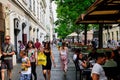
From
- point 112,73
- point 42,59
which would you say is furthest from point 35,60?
point 112,73

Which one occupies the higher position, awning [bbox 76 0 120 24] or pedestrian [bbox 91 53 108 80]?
awning [bbox 76 0 120 24]

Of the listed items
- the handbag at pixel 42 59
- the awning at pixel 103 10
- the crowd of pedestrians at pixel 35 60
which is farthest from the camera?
the handbag at pixel 42 59

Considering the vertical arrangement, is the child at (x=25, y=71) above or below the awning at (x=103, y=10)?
below

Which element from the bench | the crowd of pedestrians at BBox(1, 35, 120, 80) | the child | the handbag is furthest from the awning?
the child

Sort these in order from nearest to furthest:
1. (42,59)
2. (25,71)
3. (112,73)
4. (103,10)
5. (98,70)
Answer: (98,70) → (112,73) → (25,71) → (42,59) → (103,10)

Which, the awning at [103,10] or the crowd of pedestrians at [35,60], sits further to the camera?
the crowd of pedestrians at [35,60]

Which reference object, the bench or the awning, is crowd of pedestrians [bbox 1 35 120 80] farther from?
the awning

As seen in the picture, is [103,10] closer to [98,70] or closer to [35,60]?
[35,60]

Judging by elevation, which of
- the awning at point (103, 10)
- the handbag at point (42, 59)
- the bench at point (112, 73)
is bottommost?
the bench at point (112, 73)

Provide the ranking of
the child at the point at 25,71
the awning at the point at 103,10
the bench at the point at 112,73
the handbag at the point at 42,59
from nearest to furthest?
the awning at the point at 103,10 → the bench at the point at 112,73 → the child at the point at 25,71 → the handbag at the point at 42,59

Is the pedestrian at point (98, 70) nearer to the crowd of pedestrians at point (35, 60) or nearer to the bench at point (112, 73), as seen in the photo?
the crowd of pedestrians at point (35, 60)

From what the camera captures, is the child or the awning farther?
the child

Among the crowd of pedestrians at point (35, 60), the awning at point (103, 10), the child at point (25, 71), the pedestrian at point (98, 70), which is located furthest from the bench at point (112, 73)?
the pedestrian at point (98, 70)

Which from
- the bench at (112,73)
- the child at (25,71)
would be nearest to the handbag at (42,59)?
the child at (25,71)
